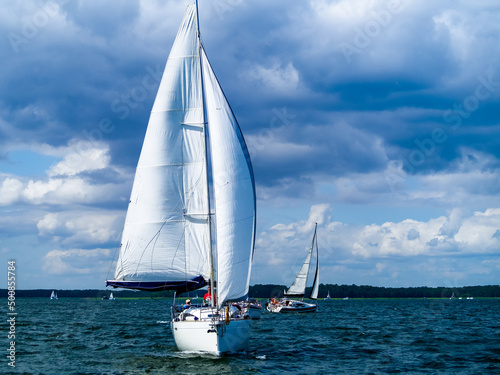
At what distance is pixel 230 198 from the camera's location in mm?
30109

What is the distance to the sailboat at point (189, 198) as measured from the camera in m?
30.1

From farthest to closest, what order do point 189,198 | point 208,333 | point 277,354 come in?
point 277,354, point 189,198, point 208,333

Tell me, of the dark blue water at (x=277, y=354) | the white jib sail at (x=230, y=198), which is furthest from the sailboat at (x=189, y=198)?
the dark blue water at (x=277, y=354)

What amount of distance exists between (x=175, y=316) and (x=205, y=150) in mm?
9525

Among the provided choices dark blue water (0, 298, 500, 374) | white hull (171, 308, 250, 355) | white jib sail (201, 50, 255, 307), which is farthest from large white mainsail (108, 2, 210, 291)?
dark blue water (0, 298, 500, 374)

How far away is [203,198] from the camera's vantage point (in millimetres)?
32219

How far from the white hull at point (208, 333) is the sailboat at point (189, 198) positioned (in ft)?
0.33

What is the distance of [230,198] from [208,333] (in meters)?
7.04

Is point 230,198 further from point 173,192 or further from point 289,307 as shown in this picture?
point 289,307

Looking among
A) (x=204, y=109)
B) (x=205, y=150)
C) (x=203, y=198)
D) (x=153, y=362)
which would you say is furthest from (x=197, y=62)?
(x=153, y=362)

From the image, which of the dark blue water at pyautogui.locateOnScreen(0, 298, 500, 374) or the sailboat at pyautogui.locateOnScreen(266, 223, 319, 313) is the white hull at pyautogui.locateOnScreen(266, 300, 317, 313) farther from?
the dark blue water at pyautogui.locateOnScreen(0, 298, 500, 374)

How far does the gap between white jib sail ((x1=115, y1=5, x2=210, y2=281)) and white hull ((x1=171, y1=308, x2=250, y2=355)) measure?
9.66 feet

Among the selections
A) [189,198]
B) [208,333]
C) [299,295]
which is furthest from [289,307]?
[208,333]

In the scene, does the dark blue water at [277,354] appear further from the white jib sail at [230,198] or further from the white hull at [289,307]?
the white hull at [289,307]
